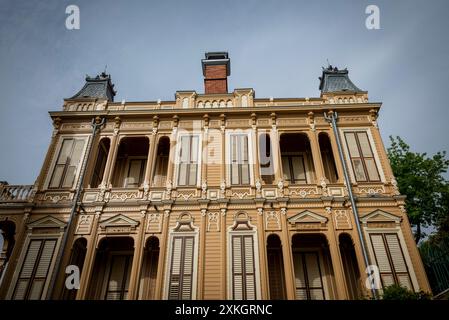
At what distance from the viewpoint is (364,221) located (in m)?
13.6

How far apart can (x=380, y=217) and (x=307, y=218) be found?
3.00 meters

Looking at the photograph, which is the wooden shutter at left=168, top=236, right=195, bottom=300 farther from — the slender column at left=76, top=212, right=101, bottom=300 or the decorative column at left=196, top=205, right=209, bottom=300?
the slender column at left=76, top=212, right=101, bottom=300

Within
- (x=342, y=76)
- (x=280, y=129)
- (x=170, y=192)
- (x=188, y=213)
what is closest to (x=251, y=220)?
(x=188, y=213)

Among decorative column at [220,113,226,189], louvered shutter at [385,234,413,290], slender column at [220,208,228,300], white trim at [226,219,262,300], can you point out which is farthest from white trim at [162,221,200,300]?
louvered shutter at [385,234,413,290]

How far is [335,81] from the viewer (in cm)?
1875

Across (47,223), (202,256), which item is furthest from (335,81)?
(47,223)

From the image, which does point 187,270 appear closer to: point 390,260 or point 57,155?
point 390,260

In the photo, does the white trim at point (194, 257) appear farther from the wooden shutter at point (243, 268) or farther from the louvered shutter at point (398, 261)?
the louvered shutter at point (398, 261)

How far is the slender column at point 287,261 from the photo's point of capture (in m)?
12.2

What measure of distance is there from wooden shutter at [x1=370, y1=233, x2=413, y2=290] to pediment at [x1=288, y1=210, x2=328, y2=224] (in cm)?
207

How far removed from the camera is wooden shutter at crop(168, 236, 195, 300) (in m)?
12.2

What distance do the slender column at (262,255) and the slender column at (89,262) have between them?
21.9ft

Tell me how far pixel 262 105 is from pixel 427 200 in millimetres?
13037

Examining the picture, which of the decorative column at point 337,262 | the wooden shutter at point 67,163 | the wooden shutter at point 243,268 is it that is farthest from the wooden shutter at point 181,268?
the wooden shutter at point 67,163
